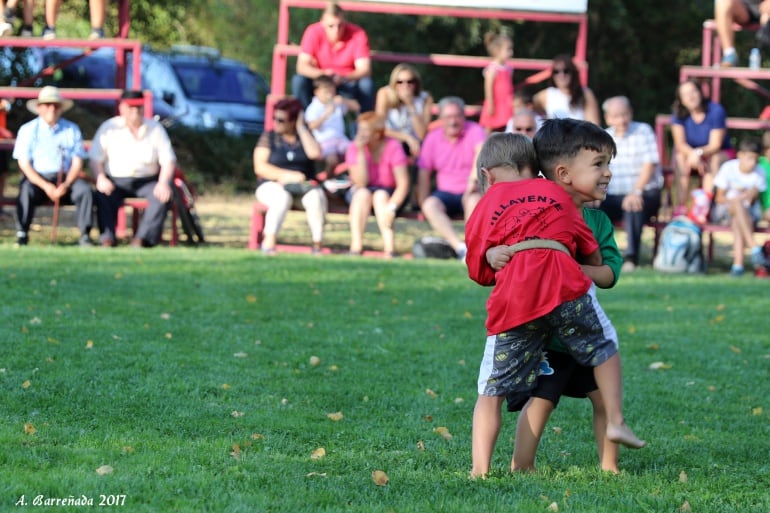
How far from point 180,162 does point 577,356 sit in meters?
17.6

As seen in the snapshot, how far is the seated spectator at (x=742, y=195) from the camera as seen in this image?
12680 millimetres

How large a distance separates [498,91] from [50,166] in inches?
182

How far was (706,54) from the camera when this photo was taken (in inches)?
585

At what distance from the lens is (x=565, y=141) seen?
4539 millimetres

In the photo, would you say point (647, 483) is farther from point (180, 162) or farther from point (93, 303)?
point (180, 162)

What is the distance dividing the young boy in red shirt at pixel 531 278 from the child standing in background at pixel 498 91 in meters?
9.15

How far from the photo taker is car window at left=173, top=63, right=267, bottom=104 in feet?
75.4

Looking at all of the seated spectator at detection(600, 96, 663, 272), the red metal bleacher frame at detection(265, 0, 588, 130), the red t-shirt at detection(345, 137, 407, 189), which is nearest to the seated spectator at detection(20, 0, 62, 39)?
the red metal bleacher frame at detection(265, 0, 588, 130)

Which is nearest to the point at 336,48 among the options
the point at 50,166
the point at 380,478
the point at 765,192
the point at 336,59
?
the point at 336,59

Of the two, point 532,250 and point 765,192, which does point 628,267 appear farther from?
point 532,250

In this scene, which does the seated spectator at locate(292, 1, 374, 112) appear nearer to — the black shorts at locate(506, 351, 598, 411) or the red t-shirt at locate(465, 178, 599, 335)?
the black shorts at locate(506, 351, 598, 411)

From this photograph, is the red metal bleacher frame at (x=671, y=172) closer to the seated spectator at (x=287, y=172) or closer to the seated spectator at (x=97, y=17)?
the seated spectator at (x=287, y=172)

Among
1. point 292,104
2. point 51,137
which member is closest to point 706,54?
point 292,104

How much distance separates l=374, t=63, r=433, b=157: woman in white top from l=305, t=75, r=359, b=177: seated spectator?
37 centimetres
